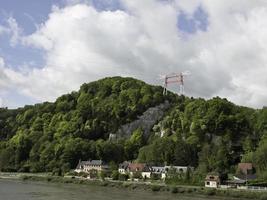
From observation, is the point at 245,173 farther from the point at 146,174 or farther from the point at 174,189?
the point at 146,174

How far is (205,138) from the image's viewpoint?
103 m

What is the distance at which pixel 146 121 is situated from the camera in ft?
411

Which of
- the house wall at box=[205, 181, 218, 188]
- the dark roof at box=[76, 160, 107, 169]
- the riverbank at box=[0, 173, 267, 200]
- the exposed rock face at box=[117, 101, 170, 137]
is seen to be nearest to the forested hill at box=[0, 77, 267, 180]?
the exposed rock face at box=[117, 101, 170, 137]

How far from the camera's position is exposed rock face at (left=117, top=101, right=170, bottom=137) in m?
124

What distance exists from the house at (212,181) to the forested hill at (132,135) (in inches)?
344

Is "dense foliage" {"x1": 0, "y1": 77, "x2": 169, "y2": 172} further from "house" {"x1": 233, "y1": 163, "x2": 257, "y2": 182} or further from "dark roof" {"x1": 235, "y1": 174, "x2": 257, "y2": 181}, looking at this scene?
"dark roof" {"x1": 235, "y1": 174, "x2": 257, "y2": 181}

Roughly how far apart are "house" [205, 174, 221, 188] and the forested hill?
874 cm

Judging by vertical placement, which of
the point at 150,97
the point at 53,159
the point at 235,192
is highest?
the point at 150,97

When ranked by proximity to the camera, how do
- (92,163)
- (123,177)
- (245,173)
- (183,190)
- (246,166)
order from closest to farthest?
(183,190), (245,173), (246,166), (123,177), (92,163)

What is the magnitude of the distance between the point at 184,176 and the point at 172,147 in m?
20.0

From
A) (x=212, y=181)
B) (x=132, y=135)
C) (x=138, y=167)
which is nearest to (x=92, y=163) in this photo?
(x=138, y=167)

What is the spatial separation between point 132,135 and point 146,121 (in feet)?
25.6

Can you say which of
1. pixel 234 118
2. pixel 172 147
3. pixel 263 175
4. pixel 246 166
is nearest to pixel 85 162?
pixel 172 147

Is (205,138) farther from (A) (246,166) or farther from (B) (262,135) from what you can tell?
(A) (246,166)
